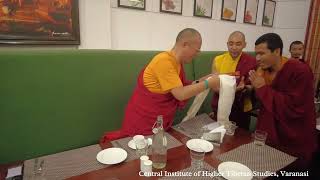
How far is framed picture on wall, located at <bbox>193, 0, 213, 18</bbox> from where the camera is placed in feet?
8.66

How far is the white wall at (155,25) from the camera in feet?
6.19

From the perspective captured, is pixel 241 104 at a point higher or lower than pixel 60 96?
lower

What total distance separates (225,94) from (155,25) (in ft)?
4.02

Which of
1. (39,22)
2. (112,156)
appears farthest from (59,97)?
(112,156)

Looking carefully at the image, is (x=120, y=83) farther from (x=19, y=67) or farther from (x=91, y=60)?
(x=19, y=67)

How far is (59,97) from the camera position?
1.53 meters

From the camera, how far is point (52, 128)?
1.54 m

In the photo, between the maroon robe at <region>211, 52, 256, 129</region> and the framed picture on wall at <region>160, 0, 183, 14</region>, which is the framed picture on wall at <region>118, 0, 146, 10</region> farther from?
the maroon robe at <region>211, 52, 256, 129</region>

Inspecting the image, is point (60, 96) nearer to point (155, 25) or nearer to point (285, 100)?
point (155, 25)

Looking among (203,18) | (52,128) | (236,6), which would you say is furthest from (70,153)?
(236,6)

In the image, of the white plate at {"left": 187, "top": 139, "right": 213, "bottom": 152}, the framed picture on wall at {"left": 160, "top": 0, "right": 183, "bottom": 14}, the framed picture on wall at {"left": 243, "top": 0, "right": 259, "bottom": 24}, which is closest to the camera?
the white plate at {"left": 187, "top": 139, "right": 213, "bottom": 152}

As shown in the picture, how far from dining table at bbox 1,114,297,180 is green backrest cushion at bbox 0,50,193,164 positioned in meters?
0.45

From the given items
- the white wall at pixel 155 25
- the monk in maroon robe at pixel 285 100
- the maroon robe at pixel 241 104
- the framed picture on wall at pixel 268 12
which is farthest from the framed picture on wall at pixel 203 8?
the framed picture on wall at pixel 268 12

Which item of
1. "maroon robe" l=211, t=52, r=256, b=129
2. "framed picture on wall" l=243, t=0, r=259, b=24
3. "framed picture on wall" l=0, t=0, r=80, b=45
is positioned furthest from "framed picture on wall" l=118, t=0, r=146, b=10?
"framed picture on wall" l=243, t=0, r=259, b=24
